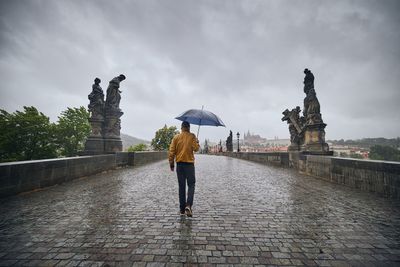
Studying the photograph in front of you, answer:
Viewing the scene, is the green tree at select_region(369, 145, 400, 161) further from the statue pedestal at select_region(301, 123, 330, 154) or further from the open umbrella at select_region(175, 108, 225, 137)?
the open umbrella at select_region(175, 108, 225, 137)

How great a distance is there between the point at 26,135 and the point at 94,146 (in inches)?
1017

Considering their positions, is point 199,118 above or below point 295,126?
below

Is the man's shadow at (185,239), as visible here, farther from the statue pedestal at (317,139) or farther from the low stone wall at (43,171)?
the statue pedestal at (317,139)

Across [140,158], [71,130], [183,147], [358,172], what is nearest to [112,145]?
[140,158]

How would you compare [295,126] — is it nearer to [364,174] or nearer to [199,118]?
A: [364,174]

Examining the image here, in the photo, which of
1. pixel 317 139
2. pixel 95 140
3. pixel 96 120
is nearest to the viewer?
pixel 317 139

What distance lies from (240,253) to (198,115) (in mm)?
4354

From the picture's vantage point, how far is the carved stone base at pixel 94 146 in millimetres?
10492

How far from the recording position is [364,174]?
563 centimetres

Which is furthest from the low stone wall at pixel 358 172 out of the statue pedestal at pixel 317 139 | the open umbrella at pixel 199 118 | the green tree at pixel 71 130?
the green tree at pixel 71 130

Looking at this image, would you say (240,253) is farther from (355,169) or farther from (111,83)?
(111,83)

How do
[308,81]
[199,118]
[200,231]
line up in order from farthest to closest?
[308,81], [199,118], [200,231]

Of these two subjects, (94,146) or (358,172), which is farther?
(94,146)

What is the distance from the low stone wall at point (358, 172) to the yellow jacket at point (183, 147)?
15.8ft
